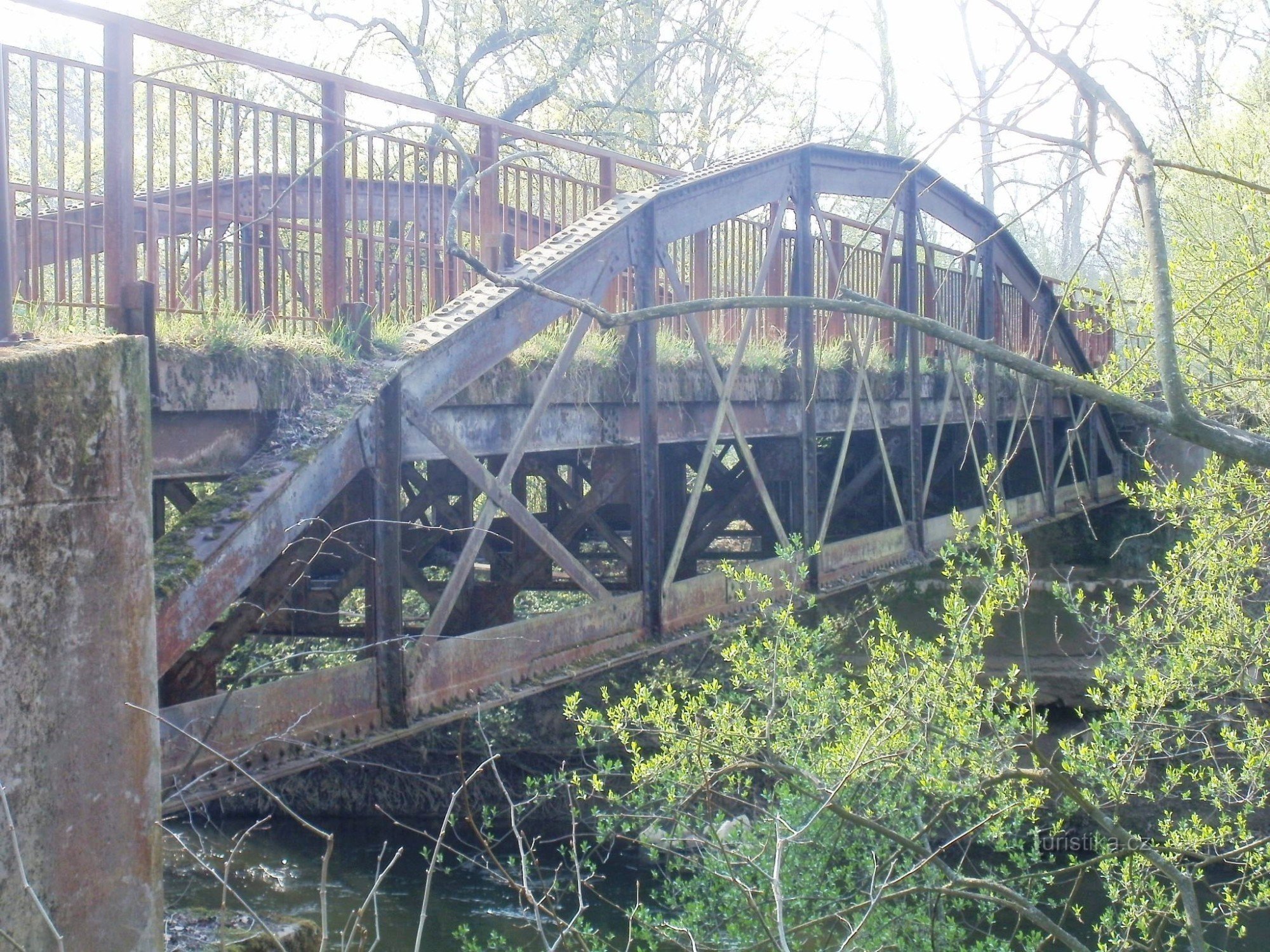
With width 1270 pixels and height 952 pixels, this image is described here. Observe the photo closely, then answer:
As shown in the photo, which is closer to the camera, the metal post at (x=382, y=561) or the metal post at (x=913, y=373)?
the metal post at (x=382, y=561)

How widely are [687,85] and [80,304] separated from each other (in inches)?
750

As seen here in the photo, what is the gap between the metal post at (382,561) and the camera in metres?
4.94

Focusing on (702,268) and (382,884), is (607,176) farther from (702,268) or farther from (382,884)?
(382,884)

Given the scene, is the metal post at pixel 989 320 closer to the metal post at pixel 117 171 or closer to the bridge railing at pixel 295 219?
the bridge railing at pixel 295 219

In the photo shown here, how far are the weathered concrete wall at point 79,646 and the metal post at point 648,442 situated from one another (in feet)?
11.9

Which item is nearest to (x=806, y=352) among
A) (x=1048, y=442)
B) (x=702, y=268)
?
(x=702, y=268)

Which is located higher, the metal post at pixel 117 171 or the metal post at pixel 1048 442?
the metal post at pixel 117 171

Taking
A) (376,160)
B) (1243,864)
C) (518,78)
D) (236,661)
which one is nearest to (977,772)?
(1243,864)

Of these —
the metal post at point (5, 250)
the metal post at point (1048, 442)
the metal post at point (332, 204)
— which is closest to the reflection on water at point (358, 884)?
the metal post at point (332, 204)

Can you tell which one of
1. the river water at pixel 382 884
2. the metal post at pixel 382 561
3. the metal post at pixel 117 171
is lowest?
the river water at pixel 382 884

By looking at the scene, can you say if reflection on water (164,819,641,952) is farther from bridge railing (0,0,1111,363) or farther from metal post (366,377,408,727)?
metal post (366,377,408,727)

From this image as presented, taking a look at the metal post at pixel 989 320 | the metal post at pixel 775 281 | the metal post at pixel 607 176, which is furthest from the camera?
the metal post at pixel 989 320

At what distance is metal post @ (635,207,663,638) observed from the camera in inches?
259

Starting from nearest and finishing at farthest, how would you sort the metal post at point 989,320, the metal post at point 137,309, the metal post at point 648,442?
the metal post at point 137,309 → the metal post at point 648,442 → the metal post at point 989,320
